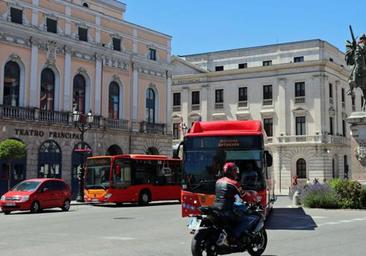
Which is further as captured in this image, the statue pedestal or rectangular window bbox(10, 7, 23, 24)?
rectangular window bbox(10, 7, 23, 24)

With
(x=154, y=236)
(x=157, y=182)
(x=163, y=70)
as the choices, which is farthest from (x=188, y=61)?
(x=154, y=236)

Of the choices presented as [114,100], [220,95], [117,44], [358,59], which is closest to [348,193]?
[358,59]

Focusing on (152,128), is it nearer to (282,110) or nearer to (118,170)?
(118,170)

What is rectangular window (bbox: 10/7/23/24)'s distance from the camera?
1389 inches

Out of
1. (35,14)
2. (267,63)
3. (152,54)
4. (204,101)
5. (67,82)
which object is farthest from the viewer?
(204,101)

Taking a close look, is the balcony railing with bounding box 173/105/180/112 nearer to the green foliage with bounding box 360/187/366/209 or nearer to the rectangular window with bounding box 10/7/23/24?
the rectangular window with bounding box 10/7/23/24

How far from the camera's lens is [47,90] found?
38125 millimetres

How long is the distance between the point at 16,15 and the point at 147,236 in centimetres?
2585

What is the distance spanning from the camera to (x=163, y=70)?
1906 inches

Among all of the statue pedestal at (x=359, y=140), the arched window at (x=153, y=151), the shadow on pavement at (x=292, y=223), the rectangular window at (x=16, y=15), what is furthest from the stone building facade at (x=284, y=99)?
the shadow on pavement at (x=292, y=223)

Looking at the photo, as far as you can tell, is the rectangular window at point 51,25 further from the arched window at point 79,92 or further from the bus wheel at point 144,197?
the bus wheel at point 144,197

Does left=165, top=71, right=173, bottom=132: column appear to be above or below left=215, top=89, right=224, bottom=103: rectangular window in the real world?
below

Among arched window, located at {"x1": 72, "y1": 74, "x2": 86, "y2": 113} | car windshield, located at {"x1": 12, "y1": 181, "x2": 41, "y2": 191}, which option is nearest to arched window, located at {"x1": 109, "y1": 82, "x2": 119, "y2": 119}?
arched window, located at {"x1": 72, "y1": 74, "x2": 86, "y2": 113}

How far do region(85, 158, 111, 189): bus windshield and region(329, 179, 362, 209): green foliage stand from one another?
1209 cm
